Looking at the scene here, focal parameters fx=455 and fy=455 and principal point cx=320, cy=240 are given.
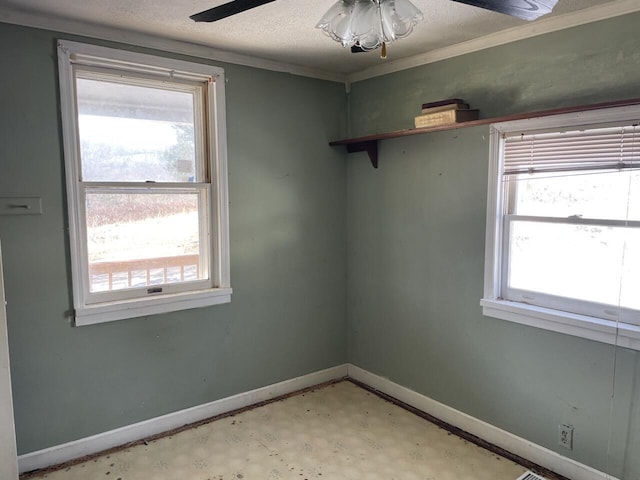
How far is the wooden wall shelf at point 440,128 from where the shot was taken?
2088mm

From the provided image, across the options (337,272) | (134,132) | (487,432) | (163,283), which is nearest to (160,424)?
(163,283)

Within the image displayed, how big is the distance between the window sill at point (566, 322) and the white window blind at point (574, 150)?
765 mm

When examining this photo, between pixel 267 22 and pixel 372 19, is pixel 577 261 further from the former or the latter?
pixel 267 22

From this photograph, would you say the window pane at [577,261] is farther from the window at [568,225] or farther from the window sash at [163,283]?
the window sash at [163,283]

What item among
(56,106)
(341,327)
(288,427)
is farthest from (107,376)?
(341,327)

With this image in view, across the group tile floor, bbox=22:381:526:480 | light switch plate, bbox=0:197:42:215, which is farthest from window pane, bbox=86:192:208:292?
tile floor, bbox=22:381:526:480

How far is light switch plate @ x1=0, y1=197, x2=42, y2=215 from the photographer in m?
2.35

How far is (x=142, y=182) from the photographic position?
2756 millimetres

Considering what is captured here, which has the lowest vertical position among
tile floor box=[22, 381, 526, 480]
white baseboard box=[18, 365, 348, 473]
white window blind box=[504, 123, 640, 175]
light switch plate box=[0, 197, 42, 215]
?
tile floor box=[22, 381, 526, 480]

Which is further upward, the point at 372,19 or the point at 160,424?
the point at 372,19

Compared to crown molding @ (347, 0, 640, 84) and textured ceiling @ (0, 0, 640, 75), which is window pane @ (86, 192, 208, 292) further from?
crown molding @ (347, 0, 640, 84)

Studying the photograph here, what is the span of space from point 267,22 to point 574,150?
1.74 m

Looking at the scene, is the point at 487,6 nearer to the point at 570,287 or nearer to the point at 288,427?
the point at 570,287

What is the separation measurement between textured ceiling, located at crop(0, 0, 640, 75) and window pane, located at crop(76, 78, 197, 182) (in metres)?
0.35
